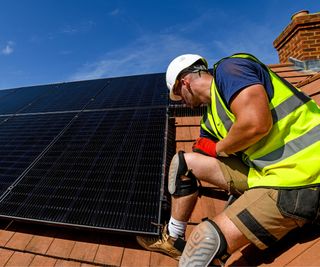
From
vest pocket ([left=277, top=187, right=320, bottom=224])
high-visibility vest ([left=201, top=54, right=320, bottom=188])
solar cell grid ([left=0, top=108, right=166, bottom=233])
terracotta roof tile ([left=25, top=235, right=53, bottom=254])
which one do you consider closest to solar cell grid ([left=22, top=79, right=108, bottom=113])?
solar cell grid ([left=0, top=108, right=166, bottom=233])

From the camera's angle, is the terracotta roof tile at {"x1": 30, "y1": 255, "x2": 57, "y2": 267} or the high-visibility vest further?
the terracotta roof tile at {"x1": 30, "y1": 255, "x2": 57, "y2": 267}

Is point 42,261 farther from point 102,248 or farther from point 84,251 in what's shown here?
point 102,248

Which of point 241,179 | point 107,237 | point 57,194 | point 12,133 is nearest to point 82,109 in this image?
point 12,133

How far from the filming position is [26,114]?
17.5ft

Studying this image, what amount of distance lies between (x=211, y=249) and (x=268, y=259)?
1.37 feet

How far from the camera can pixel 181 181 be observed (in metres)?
2.15

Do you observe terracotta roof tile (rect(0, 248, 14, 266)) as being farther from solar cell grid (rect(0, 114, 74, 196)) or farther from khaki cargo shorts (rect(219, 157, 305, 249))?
khaki cargo shorts (rect(219, 157, 305, 249))

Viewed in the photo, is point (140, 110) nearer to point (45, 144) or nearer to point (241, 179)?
point (45, 144)

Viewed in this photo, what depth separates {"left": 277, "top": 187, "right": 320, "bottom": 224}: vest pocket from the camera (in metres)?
1.50

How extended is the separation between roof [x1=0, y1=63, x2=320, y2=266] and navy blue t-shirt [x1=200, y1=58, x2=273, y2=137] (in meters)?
1.03

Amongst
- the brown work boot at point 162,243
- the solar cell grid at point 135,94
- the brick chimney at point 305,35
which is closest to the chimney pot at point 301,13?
the brick chimney at point 305,35

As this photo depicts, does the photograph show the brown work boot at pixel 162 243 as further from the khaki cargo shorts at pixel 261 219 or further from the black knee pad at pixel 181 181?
the khaki cargo shorts at pixel 261 219

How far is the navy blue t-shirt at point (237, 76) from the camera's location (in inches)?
64.0

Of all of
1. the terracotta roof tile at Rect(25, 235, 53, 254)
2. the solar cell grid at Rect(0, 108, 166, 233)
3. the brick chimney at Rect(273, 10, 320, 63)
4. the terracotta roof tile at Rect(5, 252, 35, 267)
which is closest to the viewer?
the terracotta roof tile at Rect(5, 252, 35, 267)
